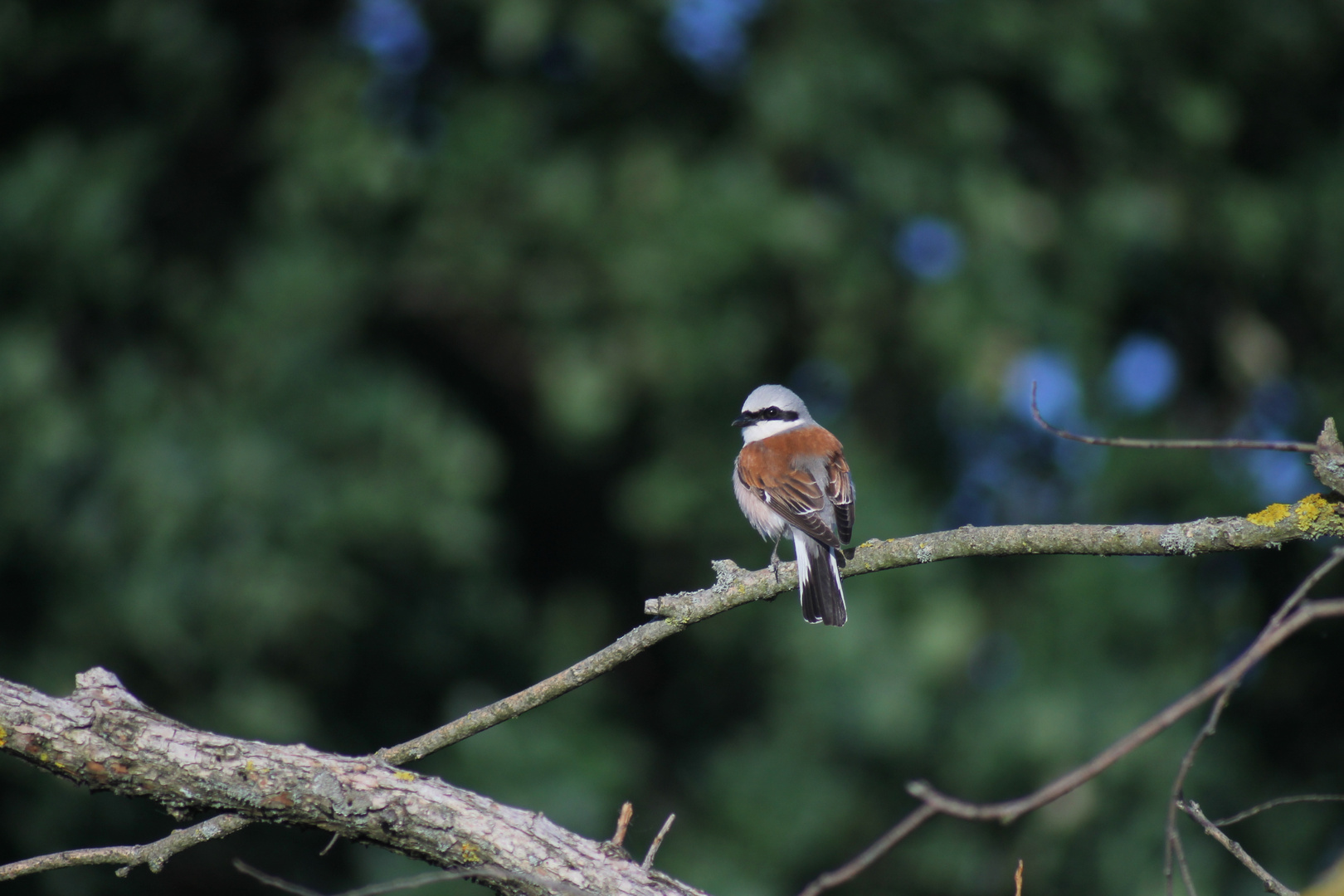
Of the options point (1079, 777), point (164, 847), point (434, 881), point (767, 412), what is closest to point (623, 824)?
point (434, 881)

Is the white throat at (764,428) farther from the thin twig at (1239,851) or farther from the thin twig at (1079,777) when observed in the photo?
the thin twig at (1079,777)

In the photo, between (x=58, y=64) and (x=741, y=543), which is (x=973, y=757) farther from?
(x=58, y=64)

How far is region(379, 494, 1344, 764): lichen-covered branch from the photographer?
2414 millimetres

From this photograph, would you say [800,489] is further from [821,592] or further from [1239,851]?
[1239,851]

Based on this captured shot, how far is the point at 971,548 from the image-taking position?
272cm

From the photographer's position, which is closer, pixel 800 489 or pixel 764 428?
pixel 800 489

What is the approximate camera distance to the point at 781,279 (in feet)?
23.9

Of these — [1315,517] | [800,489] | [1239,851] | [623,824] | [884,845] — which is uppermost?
[800,489]

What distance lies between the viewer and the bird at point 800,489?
396 cm

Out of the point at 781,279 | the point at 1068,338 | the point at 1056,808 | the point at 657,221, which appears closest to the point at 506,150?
the point at 657,221

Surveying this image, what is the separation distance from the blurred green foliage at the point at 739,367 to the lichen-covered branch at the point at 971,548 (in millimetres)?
3712

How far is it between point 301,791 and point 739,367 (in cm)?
509

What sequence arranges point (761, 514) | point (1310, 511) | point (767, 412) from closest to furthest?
→ 1. point (1310, 511)
2. point (761, 514)
3. point (767, 412)

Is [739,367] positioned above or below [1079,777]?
above
